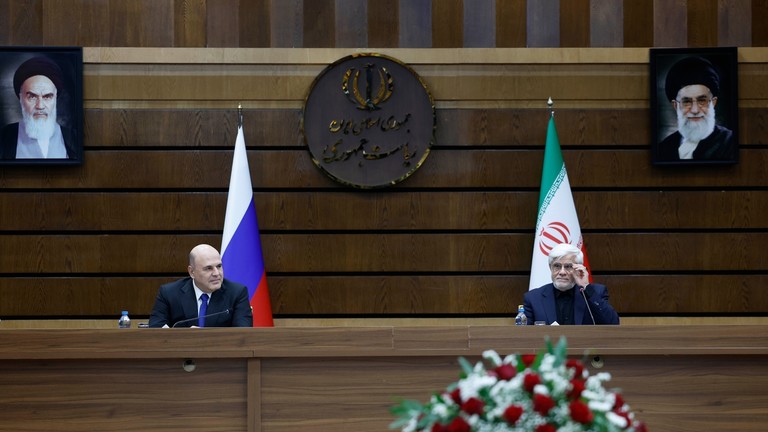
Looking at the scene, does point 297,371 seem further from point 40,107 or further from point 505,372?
point 40,107

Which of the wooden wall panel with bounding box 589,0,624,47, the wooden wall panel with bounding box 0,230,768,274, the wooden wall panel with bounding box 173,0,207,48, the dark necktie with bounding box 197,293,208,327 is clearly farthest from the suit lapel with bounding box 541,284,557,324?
the wooden wall panel with bounding box 173,0,207,48

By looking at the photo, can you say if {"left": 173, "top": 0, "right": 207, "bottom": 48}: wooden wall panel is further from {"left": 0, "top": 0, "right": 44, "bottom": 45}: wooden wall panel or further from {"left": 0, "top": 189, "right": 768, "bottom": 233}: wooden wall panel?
{"left": 0, "top": 189, "right": 768, "bottom": 233}: wooden wall panel

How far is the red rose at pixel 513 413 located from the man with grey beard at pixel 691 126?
5.54m

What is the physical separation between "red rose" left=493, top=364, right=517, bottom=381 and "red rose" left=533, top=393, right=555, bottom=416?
0.28 feet

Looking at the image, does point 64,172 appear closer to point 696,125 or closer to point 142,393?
point 142,393

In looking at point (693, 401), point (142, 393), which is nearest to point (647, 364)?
point (693, 401)

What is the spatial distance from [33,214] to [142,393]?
139 inches

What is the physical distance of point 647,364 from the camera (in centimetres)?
425

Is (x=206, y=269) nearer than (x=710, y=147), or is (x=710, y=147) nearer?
(x=206, y=269)

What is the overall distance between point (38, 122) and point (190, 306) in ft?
8.05

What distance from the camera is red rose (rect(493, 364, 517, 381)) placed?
2.24 metres

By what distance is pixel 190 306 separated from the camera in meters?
5.56

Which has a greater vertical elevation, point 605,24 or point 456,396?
point 605,24

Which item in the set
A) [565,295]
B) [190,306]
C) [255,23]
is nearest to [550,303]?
[565,295]
